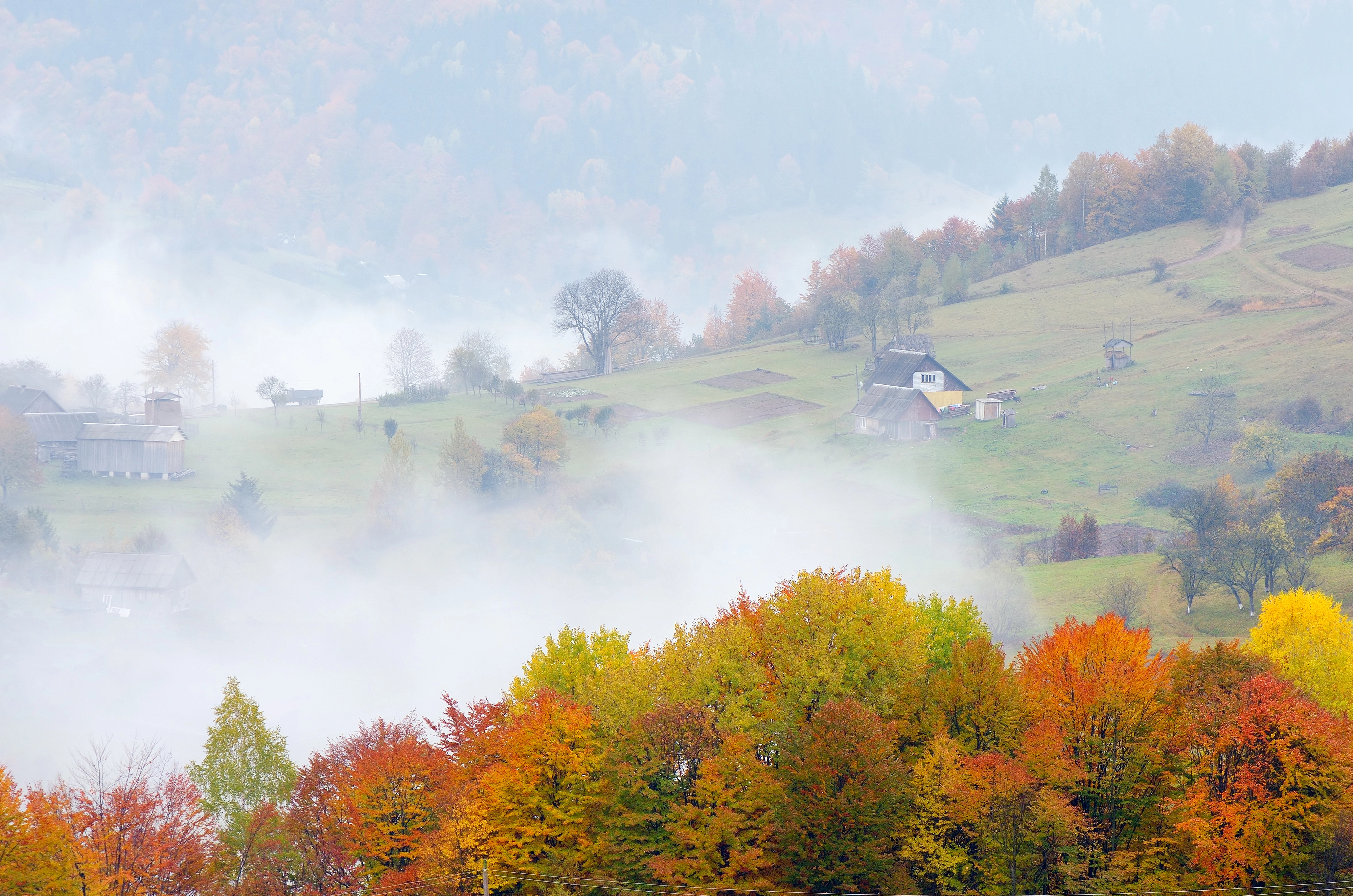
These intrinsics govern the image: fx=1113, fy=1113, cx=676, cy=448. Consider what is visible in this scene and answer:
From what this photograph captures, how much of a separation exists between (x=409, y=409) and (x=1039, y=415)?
7651 cm

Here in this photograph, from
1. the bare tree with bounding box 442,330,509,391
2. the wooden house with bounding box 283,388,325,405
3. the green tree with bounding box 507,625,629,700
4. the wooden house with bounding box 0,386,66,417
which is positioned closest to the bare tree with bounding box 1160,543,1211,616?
the green tree with bounding box 507,625,629,700

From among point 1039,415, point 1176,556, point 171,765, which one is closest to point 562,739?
point 1176,556

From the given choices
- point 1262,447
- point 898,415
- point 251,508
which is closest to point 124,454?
point 251,508

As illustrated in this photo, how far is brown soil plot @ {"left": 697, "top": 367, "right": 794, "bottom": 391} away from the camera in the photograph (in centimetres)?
14250

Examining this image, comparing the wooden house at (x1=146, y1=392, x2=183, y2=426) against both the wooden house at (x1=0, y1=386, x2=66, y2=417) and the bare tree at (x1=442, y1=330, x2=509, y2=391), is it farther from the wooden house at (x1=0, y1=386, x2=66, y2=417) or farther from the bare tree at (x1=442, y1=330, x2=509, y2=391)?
the bare tree at (x1=442, y1=330, x2=509, y2=391)

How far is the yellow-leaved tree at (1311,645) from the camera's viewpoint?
40.3 meters

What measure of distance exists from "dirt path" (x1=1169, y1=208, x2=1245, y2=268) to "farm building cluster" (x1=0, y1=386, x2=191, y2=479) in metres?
122

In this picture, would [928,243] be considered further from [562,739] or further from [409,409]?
[562,739]

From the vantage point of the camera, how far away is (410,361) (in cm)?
18150

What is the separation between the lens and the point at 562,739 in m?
36.6

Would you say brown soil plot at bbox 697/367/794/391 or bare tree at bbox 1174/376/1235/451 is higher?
brown soil plot at bbox 697/367/794/391

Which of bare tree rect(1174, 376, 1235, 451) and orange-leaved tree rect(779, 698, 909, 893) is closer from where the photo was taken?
orange-leaved tree rect(779, 698, 909, 893)

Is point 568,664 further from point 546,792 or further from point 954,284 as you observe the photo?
point 954,284

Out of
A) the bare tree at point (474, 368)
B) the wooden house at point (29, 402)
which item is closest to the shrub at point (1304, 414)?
the bare tree at point (474, 368)
